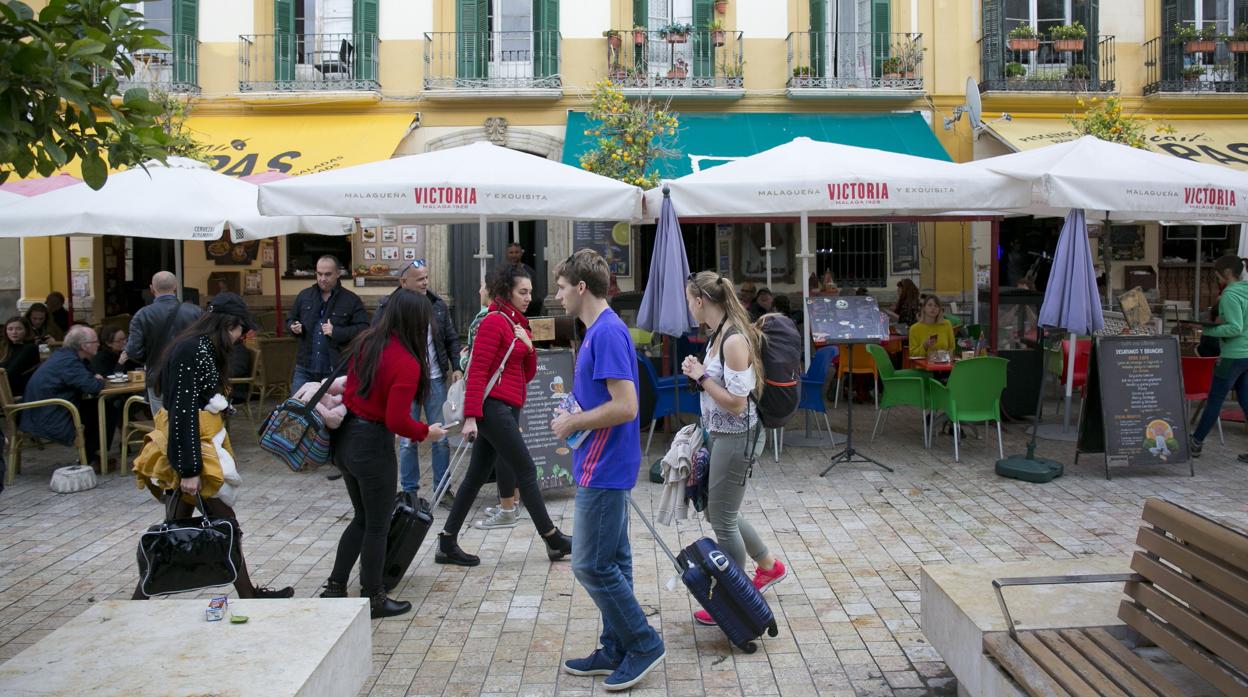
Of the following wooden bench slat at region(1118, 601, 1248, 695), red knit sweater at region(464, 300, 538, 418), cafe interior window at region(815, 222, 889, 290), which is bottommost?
wooden bench slat at region(1118, 601, 1248, 695)

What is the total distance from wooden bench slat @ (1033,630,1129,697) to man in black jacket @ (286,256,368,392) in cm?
555

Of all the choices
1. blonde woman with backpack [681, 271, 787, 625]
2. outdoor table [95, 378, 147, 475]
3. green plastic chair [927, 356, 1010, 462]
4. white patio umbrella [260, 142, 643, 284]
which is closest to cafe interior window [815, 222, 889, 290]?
green plastic chair [927, 356, 1010, 462]

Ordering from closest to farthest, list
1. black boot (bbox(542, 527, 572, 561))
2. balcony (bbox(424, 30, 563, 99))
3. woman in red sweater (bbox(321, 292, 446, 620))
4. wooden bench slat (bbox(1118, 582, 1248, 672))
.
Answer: wooden bench slat (bbox(1118, 582, 1248, 672)) < woman in red sweater (bbox(321, 292, 446, 620)) < black boot (bbox(542, 527, 572, 561)) < balcony (bbox(424, 30, 563, 99))

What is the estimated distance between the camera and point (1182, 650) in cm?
302

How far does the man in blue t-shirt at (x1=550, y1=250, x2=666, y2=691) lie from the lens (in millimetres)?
3965

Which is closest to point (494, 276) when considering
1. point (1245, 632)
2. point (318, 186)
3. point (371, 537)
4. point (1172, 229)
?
point (371, 537)

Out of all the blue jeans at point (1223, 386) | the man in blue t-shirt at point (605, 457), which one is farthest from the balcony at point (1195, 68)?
the man in blue t-shirt at point (605, 457)

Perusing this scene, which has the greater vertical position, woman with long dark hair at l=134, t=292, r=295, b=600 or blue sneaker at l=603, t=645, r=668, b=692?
woman with long dark hair at l=134, t=292, r=295, b=600

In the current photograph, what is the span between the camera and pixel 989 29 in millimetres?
15836

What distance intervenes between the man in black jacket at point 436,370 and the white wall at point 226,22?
404 inches

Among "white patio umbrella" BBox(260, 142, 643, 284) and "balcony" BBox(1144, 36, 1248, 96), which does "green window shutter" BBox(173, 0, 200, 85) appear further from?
"balcony" BBox(1144, 36, 1248, 96)

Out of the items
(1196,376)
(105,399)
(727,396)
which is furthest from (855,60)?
(727,396)

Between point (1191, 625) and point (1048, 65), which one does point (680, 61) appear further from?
point (1191, 625)

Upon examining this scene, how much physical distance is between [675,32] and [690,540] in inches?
433
